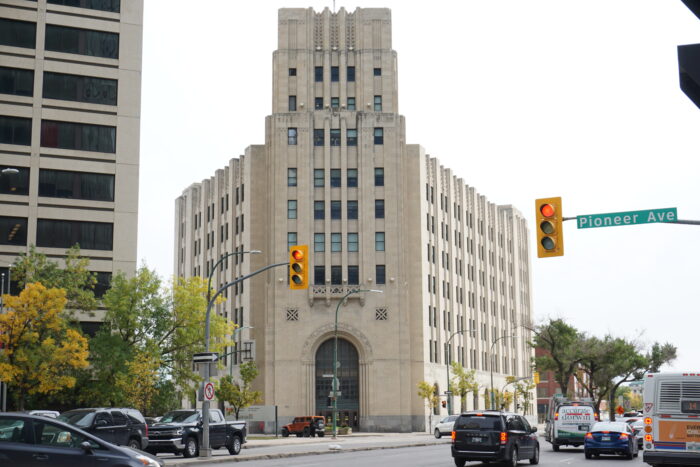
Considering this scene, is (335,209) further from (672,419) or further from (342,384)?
(672,419)

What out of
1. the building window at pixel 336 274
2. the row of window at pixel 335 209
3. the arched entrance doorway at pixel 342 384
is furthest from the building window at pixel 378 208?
the arched entrance doorway at pixel 342 384

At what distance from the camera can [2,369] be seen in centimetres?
4162

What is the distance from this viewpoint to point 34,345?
43.6 m

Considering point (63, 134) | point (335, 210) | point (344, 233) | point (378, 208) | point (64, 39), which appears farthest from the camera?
point (378, 208)

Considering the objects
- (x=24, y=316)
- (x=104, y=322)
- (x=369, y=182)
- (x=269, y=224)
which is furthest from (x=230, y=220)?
(x=24, y=316)

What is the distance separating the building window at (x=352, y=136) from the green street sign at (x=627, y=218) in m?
65.1

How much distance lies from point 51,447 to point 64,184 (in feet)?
160

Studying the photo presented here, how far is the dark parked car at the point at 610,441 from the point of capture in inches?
1297

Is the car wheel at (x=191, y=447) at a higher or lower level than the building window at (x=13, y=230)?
lower

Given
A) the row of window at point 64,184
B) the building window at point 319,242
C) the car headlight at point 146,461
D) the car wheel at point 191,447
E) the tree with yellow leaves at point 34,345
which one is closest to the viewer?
the car headlight at point 146,461

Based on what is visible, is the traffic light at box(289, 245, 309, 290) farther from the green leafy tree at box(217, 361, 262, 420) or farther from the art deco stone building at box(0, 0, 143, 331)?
the green leafy tree at box(217, 361, 262, 420)

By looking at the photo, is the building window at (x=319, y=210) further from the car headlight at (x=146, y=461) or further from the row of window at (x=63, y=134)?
the car headlight at (x=146, y=461)

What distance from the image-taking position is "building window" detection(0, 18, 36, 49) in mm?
59875

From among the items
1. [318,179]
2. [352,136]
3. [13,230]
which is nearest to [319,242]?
[318,179]
